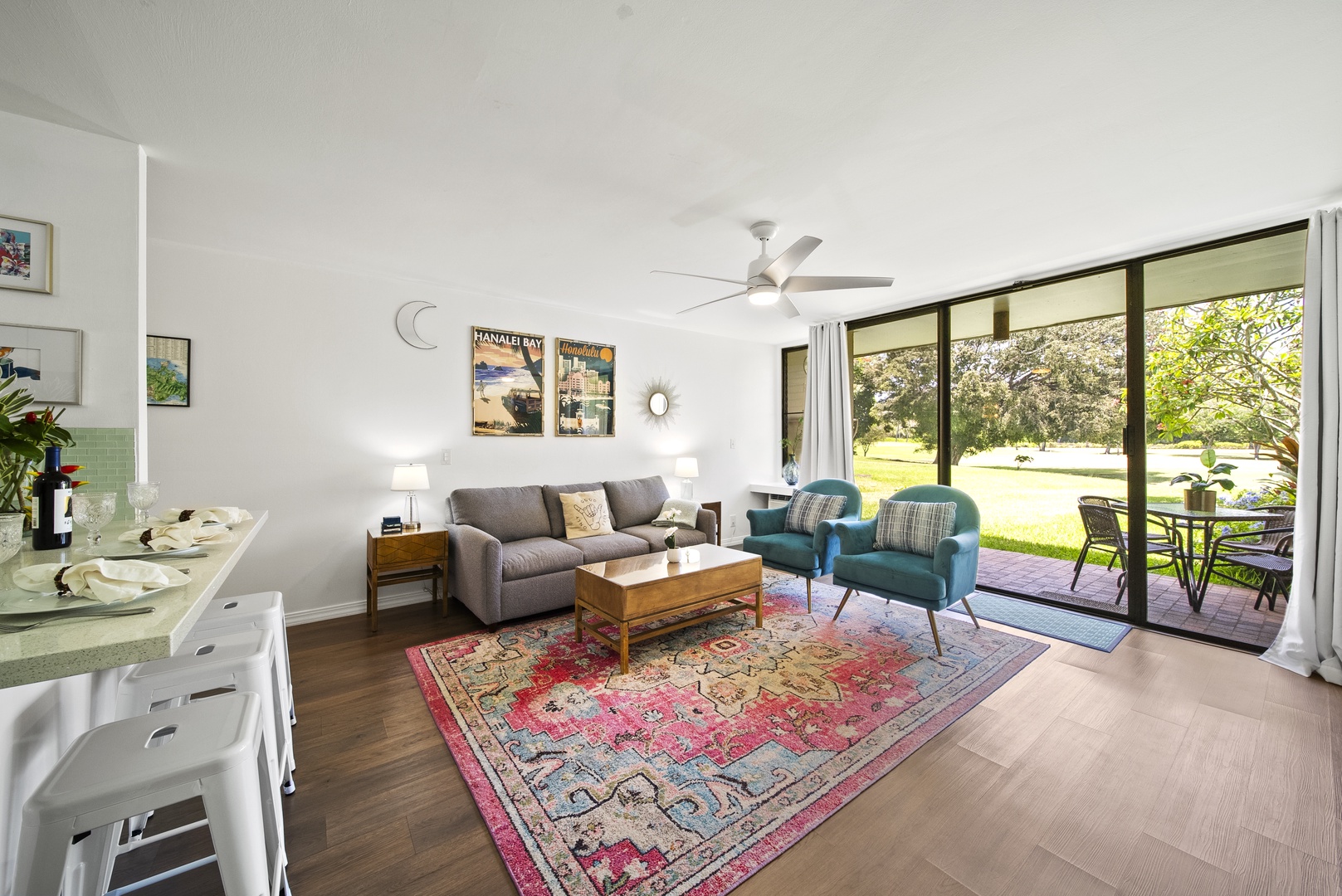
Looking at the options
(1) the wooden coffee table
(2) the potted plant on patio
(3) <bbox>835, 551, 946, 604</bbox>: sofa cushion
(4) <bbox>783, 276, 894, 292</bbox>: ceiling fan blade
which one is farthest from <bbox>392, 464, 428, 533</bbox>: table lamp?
(2) the potted plant on patio

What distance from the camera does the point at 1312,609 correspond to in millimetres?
2793

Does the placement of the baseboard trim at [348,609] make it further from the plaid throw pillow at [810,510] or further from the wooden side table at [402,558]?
the plaid throw pillow at [810,510]

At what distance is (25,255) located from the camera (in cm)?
196

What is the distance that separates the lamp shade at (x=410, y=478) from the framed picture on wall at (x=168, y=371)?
126cm

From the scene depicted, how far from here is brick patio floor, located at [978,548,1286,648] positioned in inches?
125

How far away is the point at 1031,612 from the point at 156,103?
17.8ft

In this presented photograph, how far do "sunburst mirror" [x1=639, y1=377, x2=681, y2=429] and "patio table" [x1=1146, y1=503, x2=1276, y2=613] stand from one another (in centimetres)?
395

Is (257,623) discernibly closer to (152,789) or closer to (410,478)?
(152,789)

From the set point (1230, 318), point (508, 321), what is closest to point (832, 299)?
point (1230, 318)

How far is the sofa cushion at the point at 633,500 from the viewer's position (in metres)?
4.80

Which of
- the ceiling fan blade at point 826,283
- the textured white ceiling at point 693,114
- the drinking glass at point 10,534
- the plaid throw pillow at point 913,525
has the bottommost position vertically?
the plaid throw pillow at point 913,525

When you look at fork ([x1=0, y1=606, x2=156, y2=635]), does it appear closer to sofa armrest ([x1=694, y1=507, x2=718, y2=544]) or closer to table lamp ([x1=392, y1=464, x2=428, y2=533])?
table lamp ([x1=392, y1=464, x2=428, y2=533])

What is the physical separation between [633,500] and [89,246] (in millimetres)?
3675

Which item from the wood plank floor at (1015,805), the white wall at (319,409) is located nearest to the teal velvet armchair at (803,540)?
the wood plank floor at (1015,805)
